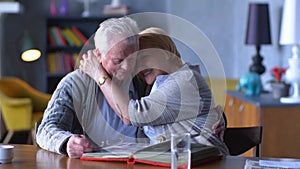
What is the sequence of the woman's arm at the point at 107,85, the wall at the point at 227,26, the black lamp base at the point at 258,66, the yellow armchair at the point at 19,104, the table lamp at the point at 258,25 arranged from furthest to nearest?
the yellow armchair at the point at 19,104 < the wall at the point at 227,26 < the black lamp base at the point at 258,66 < the table lamp at the point at 258,25 < the woman's arm at the point at 107,85

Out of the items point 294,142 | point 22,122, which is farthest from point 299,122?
point 22,122

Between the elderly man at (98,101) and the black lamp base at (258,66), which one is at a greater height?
the elderly man at (98,101)

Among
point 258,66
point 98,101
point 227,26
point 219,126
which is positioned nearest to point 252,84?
point 258,66

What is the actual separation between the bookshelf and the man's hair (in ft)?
15.2

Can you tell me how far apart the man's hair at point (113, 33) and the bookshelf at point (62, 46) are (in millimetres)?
4646

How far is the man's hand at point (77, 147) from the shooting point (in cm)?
189

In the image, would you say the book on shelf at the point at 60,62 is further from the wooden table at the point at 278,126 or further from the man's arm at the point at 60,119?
the man's arm at the point at 60,119

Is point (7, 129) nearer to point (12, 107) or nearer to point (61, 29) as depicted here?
point (12, 107)

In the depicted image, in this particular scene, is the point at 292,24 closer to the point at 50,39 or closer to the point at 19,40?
the point at 50,39

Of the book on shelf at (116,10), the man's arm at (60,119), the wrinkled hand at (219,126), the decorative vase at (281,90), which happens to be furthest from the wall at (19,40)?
the wrinkled hand at (219,126)

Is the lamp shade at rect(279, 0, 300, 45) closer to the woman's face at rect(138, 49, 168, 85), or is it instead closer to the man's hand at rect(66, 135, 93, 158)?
the woman's face at rect(138, 49, 168, 85)

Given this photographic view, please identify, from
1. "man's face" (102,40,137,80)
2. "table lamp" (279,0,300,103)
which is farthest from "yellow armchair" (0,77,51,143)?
"man's face" (102,40,137,80)

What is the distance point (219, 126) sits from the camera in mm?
2145

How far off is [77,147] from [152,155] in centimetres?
27
